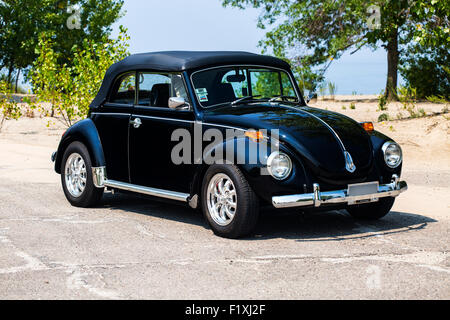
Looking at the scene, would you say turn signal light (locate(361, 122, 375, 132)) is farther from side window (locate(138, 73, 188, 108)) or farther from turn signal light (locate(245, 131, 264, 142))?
side window (locate(138, 73, 188, 108))

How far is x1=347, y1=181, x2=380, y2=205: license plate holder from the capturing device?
280 inches

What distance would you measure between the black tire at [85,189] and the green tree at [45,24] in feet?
93.3

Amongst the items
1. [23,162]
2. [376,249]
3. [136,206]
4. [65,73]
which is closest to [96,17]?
[65,73]

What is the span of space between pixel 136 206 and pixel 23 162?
18.5 ft

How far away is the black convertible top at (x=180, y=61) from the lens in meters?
8.03

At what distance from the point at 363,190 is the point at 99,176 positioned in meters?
3.29

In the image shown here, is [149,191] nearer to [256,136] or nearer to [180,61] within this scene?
[180,61]

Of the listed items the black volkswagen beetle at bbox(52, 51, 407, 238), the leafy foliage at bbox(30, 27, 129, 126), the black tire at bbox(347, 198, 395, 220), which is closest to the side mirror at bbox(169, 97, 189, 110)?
the black volkswagen beetle at bbox(52, 51, 407, 238)

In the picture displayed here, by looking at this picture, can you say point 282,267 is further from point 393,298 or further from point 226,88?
point 226,88

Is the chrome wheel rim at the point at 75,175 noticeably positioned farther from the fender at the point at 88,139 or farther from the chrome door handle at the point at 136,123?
the chrome door handle at the point at 136,123

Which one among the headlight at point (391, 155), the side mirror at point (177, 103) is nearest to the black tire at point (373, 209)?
the headlight at point (391, 155)

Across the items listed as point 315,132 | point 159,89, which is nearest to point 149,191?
point 159,89

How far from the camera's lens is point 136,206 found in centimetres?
940

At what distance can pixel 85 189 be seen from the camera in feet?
29.6
